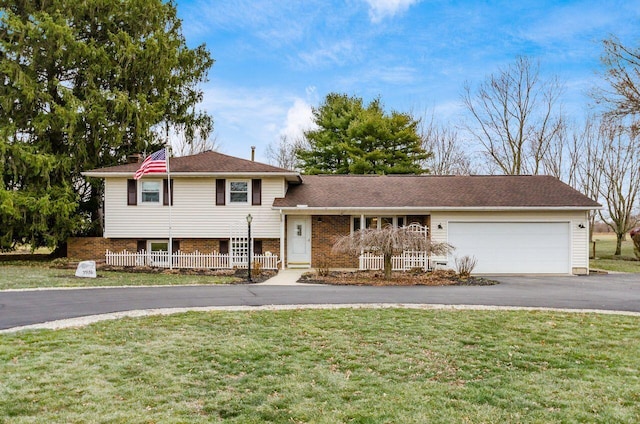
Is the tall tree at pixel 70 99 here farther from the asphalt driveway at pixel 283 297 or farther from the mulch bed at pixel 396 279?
the mulch bed at pixel 396 279

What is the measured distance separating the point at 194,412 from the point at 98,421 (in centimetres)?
86

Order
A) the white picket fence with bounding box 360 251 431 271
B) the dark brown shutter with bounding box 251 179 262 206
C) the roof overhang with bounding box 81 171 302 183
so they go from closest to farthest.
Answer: the white picket fence with bounding box 360 251 431 271
the roof overhang with bounding box 81 171 302 183
the dark brown shutter with bounding box 251 179 262 206

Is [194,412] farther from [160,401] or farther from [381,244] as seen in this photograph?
[381,244]

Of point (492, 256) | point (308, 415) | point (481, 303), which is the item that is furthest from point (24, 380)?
point (492, 256)

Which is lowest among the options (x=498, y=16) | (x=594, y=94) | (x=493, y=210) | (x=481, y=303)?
(x=481, y=303)

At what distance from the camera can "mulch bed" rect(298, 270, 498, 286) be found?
1439 cm

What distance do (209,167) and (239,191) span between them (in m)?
1.63

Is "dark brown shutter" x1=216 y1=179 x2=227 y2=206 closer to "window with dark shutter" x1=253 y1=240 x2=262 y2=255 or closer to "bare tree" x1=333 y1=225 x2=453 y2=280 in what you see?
"window with dark shutter" x1=253 y1=240 x2=262 y2=255

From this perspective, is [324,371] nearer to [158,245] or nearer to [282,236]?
[282,236]

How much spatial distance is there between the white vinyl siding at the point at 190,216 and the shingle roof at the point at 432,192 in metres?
1.21

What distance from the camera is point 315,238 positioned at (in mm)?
19562

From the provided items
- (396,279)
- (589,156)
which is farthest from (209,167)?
(589,156)

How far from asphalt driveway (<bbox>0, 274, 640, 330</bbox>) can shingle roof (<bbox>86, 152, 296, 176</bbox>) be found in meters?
7.18

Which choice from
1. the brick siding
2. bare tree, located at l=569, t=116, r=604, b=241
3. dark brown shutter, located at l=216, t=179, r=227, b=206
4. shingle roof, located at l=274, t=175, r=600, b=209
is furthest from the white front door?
bare tree, located at l=569, t=116, r=604, b=241
